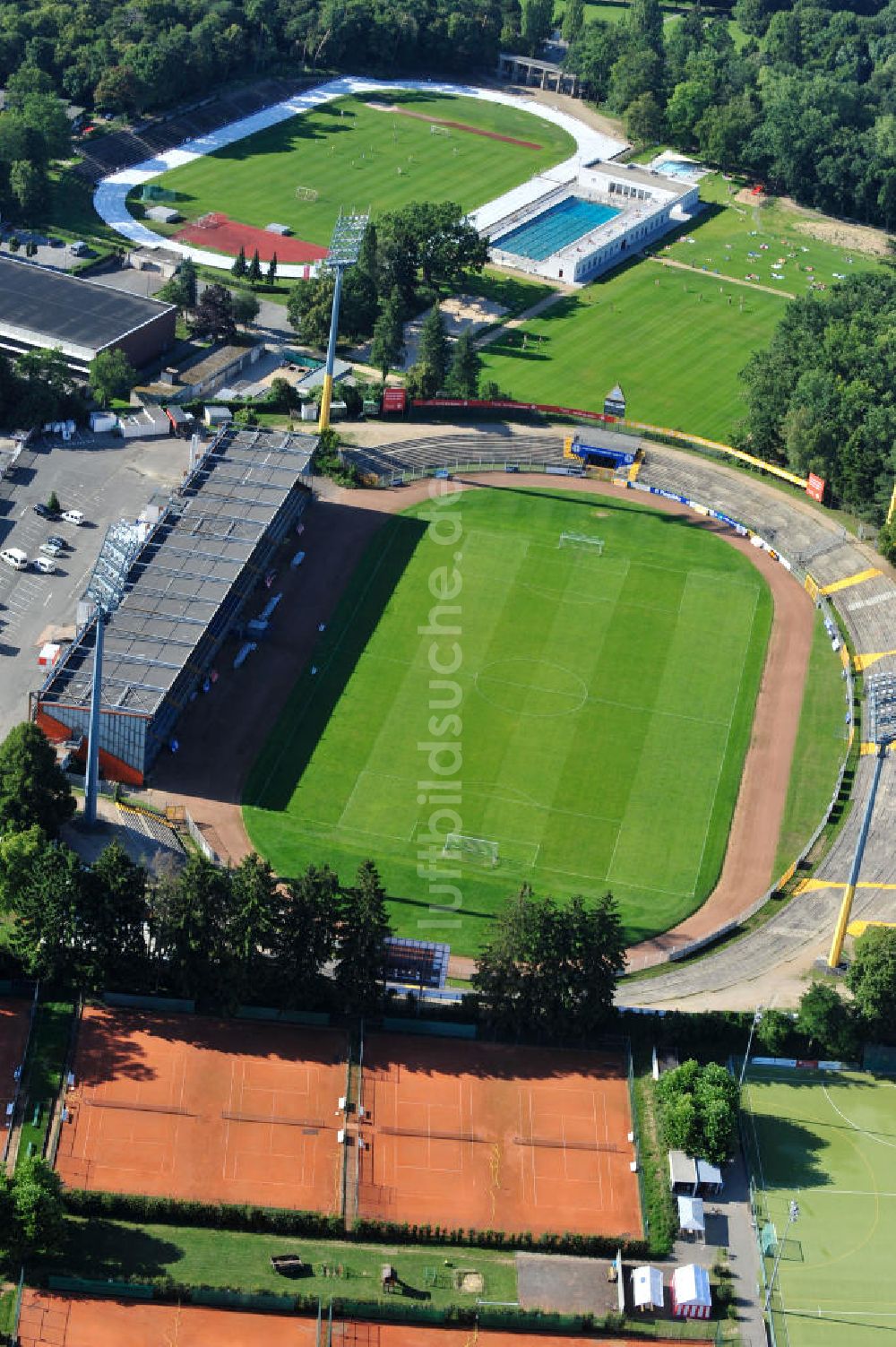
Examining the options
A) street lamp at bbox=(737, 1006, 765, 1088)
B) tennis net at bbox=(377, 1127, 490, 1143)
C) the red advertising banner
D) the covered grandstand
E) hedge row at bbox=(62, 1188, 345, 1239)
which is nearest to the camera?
hedge row at bbox=(62, 1188, 345, 1239)

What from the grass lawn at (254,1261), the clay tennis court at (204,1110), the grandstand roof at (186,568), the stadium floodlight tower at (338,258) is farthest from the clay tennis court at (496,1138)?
the stadium floodlight tower at (338,258)

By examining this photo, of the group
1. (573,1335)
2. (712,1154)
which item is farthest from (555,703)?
(573,1335)

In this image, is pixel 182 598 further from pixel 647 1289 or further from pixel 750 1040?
pixel 647 1289

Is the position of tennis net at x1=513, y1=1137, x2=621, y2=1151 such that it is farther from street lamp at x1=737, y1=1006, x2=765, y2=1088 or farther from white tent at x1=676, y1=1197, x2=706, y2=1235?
street lamp at x1=737, y1=1006, x2=765, y2=1088

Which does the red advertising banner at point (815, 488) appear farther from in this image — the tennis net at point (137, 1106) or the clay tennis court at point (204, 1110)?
the tennis net at point (137, 1106)

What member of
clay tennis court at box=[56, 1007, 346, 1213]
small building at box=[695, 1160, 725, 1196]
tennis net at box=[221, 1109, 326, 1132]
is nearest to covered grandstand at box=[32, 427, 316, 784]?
clay tennis court at box=[56, 1007, 346, 1213]

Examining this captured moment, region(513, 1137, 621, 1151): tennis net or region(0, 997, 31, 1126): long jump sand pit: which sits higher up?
region(0, 997, 31, 1126): long jump sand pit
